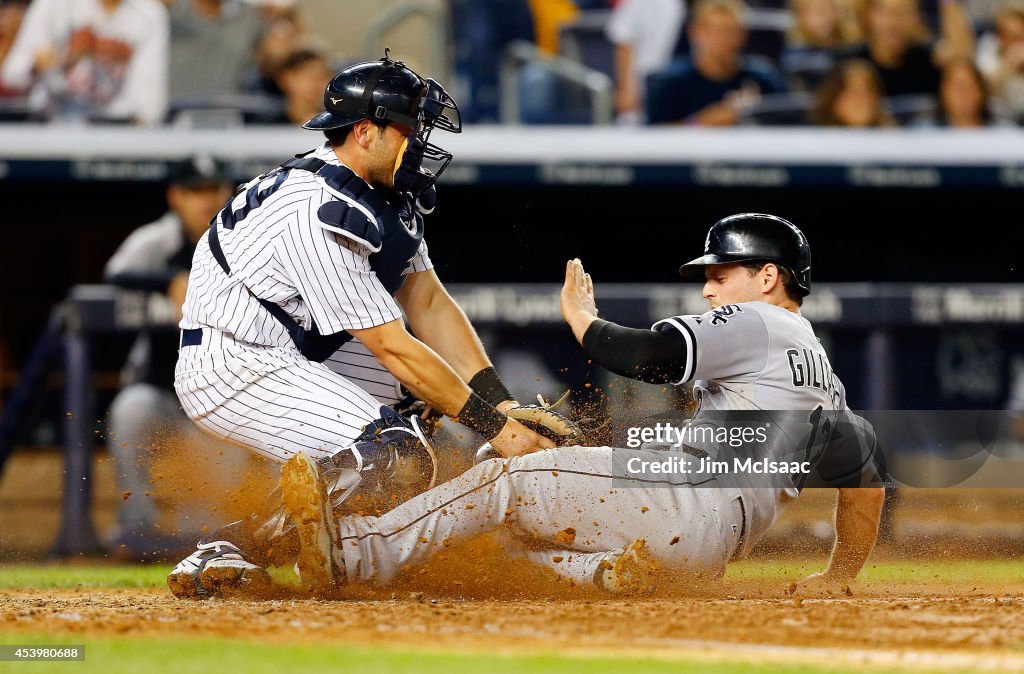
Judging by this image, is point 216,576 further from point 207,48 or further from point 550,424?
point 207,48

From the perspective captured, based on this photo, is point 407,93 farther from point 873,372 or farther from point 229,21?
point 229,21

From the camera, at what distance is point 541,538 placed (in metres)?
3.63

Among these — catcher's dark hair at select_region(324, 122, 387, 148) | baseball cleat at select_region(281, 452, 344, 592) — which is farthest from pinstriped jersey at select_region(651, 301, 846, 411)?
catcher's dark hair at select_region(324, 122, 387, 148)

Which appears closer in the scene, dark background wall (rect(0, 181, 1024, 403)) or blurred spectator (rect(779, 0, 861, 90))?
dark background wall (rect(0, 181, 1024, 403))

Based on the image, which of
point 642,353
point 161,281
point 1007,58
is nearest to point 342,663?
point 642,353

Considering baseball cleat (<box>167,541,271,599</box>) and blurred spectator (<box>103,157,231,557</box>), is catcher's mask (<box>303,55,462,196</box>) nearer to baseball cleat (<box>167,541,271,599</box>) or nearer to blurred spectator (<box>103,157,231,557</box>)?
baseball cleat (<box>167,541,271,599</box>)

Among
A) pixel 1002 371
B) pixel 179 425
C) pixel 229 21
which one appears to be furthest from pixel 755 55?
pixel 179 425

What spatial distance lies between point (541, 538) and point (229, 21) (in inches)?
210

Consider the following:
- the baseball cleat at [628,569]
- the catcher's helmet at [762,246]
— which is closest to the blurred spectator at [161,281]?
the baseball cleat at [628,569]

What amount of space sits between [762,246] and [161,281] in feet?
12.2

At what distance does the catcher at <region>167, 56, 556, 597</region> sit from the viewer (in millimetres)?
3613

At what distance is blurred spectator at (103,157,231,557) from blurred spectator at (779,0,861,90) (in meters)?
3.76

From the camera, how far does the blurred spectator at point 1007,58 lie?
832 cm

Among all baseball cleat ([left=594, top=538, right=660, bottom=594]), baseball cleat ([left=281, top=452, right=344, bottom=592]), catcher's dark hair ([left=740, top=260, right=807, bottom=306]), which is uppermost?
catcher's dark hair ([left=740, top=260, right=807, bottom=306])
